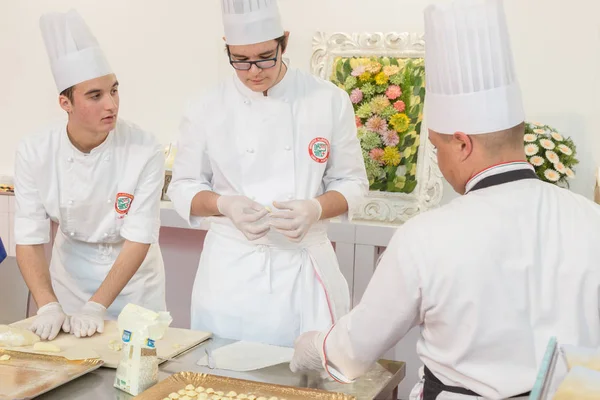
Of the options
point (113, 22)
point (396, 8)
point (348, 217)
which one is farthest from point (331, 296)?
point (113, 22)

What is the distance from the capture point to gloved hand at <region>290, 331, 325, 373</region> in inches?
64.6

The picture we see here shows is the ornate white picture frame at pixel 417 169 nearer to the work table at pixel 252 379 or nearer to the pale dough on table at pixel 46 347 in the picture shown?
the work table at pixel 252 379

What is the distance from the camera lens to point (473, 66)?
1.46 meters

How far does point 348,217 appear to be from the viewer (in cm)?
243

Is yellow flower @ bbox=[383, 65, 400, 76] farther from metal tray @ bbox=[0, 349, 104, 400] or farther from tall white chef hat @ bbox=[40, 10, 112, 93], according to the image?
metal tray @ bbox=[0, 349, 104, 400]

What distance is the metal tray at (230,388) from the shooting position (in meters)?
1.55

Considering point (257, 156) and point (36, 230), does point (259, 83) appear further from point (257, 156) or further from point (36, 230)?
point (36, 230)

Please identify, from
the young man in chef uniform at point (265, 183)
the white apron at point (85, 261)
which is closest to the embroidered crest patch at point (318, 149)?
the young man in chef uniform at point (265, 183)

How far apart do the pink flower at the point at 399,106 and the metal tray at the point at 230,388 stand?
2337 millimetres

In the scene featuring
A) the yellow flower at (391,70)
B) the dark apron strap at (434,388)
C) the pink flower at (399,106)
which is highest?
the yellow flower at (391,70)

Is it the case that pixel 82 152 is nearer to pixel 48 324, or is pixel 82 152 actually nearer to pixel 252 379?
pixel 48 324

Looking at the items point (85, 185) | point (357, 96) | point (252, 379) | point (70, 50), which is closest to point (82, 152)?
point (85, 185)

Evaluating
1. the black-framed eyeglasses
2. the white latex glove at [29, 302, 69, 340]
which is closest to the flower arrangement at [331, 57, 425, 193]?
the black-framed eyeglasses

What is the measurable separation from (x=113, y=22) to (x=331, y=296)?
2.98 m
